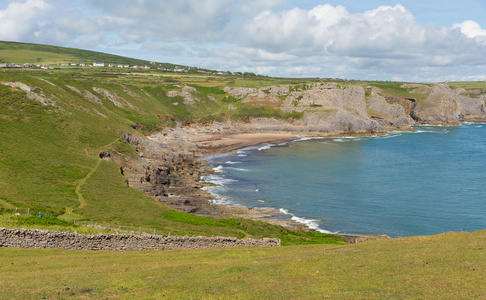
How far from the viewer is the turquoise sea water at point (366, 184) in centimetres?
6234

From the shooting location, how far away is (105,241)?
32750 millimetres

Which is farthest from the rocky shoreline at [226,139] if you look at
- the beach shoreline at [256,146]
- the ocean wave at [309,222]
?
the ocean wave at [309,222]

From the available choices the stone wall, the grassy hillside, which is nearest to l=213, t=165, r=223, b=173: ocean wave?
the grassy hillside

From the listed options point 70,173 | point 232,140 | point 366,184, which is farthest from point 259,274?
point 232,140

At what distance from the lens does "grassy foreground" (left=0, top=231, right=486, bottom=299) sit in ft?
65.2

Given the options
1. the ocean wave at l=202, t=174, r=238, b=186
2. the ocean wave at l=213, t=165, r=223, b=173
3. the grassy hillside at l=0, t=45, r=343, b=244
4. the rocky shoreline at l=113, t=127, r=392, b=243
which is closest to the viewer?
the grassy hillside at l=0, t=45, r=343, b=244

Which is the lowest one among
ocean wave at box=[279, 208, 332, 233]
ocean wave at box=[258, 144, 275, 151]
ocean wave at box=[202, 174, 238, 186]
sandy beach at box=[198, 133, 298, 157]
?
ocean wave at box=[279, 208, 332, 233]

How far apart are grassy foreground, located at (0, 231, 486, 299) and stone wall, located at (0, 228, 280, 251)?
122 centimetres

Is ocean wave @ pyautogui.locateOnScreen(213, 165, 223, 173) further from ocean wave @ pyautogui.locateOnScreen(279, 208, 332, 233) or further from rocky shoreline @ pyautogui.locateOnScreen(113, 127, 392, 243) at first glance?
ocean wave @ pyautogui.locateOnScreen(279, 208, 332, 233)

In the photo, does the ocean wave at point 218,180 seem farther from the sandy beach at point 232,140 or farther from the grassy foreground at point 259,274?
the grassy foreground at point 259,274

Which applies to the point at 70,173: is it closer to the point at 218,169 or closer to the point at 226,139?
the point at 218,169

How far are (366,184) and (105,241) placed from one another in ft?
229

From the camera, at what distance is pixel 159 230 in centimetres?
4134

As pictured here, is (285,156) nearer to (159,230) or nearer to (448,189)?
(448,189)
